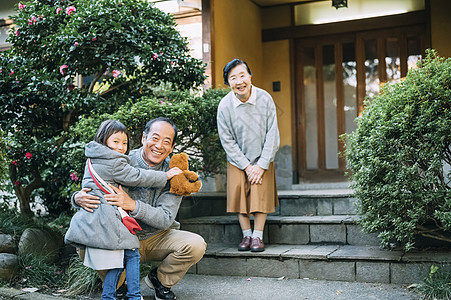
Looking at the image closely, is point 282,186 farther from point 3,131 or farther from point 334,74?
point 3,131

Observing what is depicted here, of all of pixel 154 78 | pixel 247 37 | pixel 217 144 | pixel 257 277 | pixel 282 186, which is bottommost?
pixel 257 277

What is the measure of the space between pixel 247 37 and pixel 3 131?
4.06m

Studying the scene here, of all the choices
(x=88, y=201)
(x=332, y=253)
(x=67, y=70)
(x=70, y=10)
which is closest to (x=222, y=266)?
(x=332, y=253)

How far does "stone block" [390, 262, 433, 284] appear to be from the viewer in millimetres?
4082

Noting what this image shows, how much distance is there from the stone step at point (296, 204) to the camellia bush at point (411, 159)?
4.01 feet

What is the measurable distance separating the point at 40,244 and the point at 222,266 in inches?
69.4

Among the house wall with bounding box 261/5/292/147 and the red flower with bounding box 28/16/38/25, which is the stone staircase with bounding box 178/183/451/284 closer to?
the house wall with bounding box 261/5/292/147

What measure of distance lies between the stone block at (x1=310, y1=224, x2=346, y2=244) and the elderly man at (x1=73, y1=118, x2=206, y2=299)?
1.56 metres

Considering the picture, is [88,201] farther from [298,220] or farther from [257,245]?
[298,220]

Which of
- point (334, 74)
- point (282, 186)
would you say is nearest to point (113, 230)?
point (282, 186)

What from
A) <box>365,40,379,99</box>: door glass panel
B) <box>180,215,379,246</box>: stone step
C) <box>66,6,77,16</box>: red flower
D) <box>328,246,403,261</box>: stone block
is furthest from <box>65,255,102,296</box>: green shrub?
<box>365,40,379,99</box>: door glass panel

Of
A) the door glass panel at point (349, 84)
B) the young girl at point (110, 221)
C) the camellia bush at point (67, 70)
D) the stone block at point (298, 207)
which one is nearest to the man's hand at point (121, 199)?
the young girl at point (110, 221)

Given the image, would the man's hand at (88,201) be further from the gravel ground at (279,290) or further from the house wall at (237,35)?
the house wall at (237,35)

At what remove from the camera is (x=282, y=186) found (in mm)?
8078
